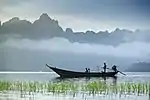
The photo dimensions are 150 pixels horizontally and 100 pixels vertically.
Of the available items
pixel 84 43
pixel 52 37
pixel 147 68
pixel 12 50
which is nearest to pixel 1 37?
pixel 12 50

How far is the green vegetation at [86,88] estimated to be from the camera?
2760 millimetres

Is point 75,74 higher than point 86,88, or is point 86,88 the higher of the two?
point 75,74

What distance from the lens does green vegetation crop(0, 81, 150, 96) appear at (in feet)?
9.05

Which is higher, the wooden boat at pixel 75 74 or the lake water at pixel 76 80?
the wooden boat at pixel 75 74

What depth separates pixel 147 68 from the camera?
273cm

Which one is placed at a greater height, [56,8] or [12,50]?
[56,8]

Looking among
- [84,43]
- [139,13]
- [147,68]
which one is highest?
[139,13]

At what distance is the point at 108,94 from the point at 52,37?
Answer: 1.96 feet

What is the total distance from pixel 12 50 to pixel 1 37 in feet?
0.43

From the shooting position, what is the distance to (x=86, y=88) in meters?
2.77

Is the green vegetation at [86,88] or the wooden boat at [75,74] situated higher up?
the wooden boat at [75,74]

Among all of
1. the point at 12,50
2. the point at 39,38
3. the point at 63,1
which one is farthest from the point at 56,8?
the point at 12,50

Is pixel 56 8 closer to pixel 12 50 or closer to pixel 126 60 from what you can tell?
pixel 12 50

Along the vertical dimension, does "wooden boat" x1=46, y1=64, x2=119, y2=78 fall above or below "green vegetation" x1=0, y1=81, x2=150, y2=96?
above
